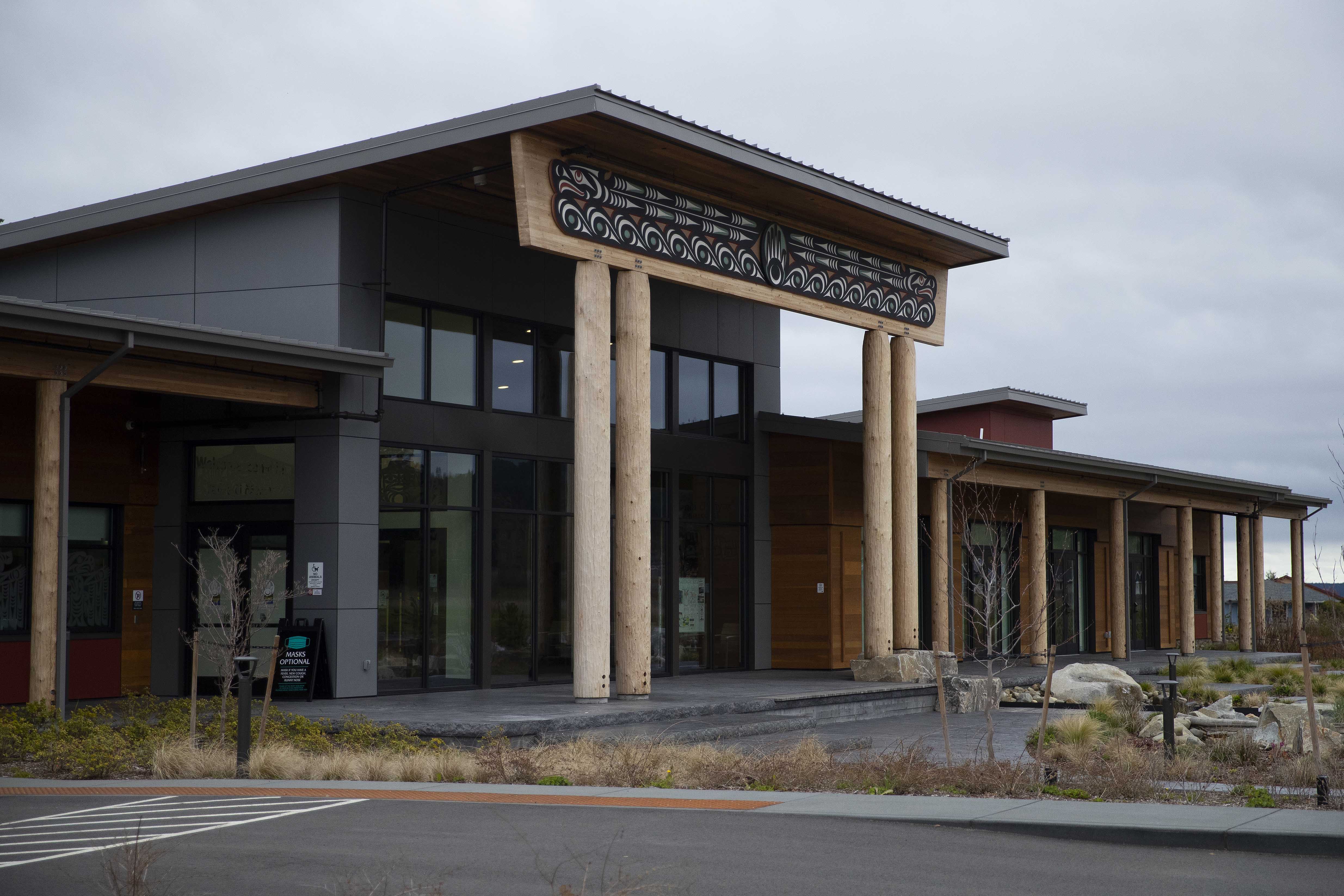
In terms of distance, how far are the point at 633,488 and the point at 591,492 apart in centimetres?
74

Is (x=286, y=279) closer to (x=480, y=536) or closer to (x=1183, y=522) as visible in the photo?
(x=480, y=536)

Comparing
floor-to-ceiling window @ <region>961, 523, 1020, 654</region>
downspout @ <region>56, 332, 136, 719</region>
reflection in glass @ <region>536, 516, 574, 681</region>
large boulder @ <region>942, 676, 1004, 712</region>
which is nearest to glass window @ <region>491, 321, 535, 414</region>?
reflection in glass @ <region>536, 516, 574, 681</region>

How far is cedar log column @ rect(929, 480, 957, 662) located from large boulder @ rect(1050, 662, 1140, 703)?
2.55 meters

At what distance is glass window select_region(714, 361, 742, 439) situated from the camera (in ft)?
78.1

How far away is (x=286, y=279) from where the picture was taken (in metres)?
17.7

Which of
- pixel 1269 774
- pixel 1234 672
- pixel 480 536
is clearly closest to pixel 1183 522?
pixel 1234 672

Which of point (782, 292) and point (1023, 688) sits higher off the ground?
point (782, 292)

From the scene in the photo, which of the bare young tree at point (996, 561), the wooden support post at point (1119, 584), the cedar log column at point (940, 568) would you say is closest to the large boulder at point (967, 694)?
the bare young tree at point (996, 561)

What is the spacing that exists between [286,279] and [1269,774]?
1306cm

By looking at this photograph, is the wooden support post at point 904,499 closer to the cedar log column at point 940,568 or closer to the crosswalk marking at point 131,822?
the cedar log column at point 940,568

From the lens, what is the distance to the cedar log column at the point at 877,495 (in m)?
21.4

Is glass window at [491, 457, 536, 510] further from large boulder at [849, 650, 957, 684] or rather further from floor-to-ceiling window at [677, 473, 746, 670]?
large boulder at [849, 650, 957, 684]

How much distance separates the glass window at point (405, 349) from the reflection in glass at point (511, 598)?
2.34 m

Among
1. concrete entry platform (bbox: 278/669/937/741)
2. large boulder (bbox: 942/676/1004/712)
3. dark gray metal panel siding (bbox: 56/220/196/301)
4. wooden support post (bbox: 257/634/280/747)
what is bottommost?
large boulder (bbox: 942/676/1004/712)
